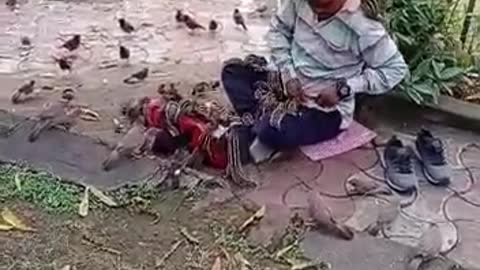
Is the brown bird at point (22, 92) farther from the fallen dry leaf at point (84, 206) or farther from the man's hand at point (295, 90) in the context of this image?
the man's hand at point (295, 90)

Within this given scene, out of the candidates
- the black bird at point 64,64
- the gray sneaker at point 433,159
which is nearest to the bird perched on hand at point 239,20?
the black bird at point 64,64

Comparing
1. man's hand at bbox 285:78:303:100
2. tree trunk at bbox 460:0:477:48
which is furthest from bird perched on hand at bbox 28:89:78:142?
tree trunk at bbox 460:0:477:48

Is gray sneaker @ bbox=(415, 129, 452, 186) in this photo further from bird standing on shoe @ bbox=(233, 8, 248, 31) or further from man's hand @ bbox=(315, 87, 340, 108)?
bird standing on shoe @ bbox=(233, 8, 248, 31)

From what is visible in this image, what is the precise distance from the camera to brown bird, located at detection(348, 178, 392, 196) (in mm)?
3426

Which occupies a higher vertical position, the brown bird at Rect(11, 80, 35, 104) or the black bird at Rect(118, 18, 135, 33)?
the brown bird at Rect(11, 80, 35, 104)

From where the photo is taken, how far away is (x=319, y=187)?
3.46 m

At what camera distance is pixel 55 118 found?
3.82 metres

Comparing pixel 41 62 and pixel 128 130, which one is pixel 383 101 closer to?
pixel 128 130

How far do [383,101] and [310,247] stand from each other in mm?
1019

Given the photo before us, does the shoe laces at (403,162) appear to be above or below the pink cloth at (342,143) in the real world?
above

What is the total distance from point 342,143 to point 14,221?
1.21 m

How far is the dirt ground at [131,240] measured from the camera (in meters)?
2.98

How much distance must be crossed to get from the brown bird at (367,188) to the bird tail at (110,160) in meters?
0.80

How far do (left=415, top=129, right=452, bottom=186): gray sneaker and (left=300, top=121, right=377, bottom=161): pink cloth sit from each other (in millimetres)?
196
